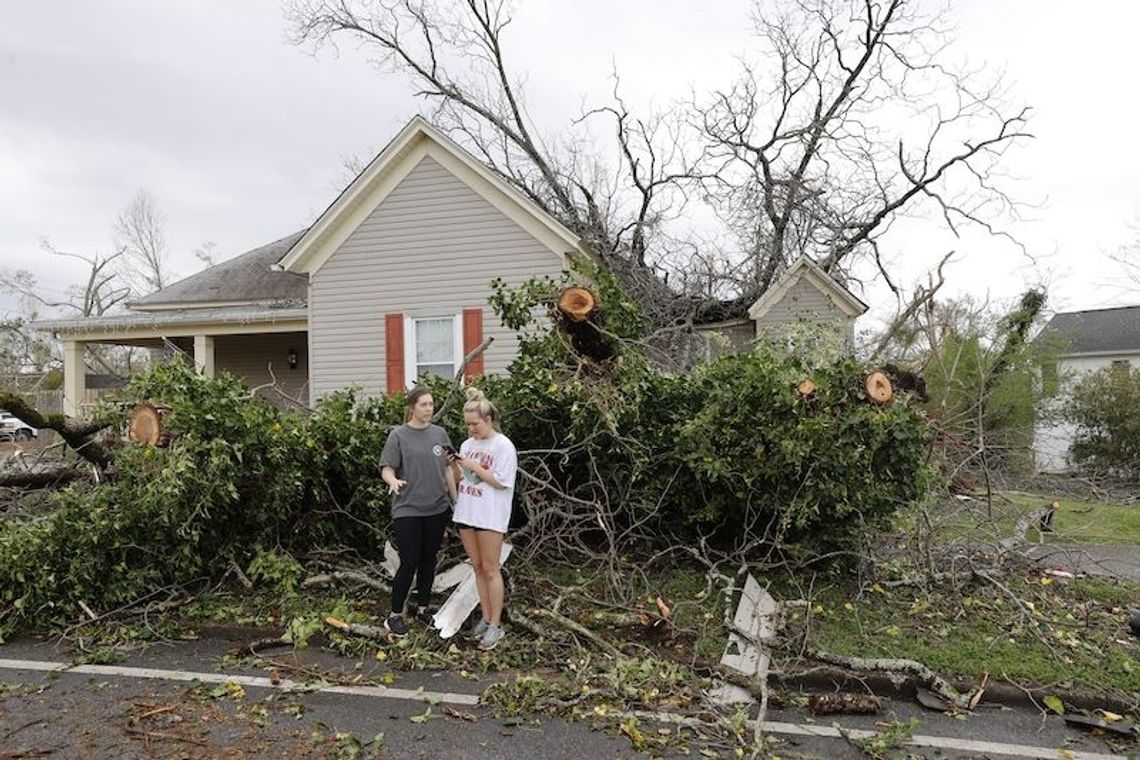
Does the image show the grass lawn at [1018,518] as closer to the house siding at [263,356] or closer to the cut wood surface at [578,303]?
the cut wood surface at [578,303]

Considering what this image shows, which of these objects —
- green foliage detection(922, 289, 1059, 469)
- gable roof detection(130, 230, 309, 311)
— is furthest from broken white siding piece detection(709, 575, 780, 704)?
gable roof detection(130, 230, 309, 311)

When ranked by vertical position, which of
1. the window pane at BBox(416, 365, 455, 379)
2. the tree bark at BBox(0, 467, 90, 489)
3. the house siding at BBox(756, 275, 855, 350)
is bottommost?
the tree bark at BBox(0, 467, 90, 489)

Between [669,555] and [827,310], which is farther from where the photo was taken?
[827,310]

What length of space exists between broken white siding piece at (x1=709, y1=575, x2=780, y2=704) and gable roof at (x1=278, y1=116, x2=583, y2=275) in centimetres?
731

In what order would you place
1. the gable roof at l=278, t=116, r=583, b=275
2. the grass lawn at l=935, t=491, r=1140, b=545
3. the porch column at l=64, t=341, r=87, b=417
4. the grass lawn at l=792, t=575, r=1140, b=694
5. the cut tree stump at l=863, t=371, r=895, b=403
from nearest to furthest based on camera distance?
the grass lawn at l=792, t=575, r=1140, b=694
the cut tree stump at l=863, t=371, r=895, b=403
the grass lawn at l=935, t=491, r=1140, b=545
the gable roof at l=278, t=116, r=583, b=275
the porch column at l=64, t=341, r=87, b=417

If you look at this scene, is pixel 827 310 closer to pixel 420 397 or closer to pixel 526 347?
pixel 526 347

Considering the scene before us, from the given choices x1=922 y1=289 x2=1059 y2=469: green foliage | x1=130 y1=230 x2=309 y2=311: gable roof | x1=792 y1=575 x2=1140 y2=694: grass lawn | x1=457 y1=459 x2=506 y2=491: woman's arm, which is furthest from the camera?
x1=130 y1=230 x2=309 y2=311: gable roof

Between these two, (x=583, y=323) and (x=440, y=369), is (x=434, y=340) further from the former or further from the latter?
(x=583, y=323)

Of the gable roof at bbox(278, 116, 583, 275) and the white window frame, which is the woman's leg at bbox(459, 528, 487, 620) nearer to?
the white window frame

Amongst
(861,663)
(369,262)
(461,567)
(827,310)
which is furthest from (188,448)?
(827,310)

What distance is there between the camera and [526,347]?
6055 mm

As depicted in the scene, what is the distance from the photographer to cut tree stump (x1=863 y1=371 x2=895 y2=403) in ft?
15.9

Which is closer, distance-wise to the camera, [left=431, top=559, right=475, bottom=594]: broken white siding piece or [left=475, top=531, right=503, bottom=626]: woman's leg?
[left=475, top=531, right=503, bottom=626]: woman's leg

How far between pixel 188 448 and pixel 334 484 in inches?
54.8
